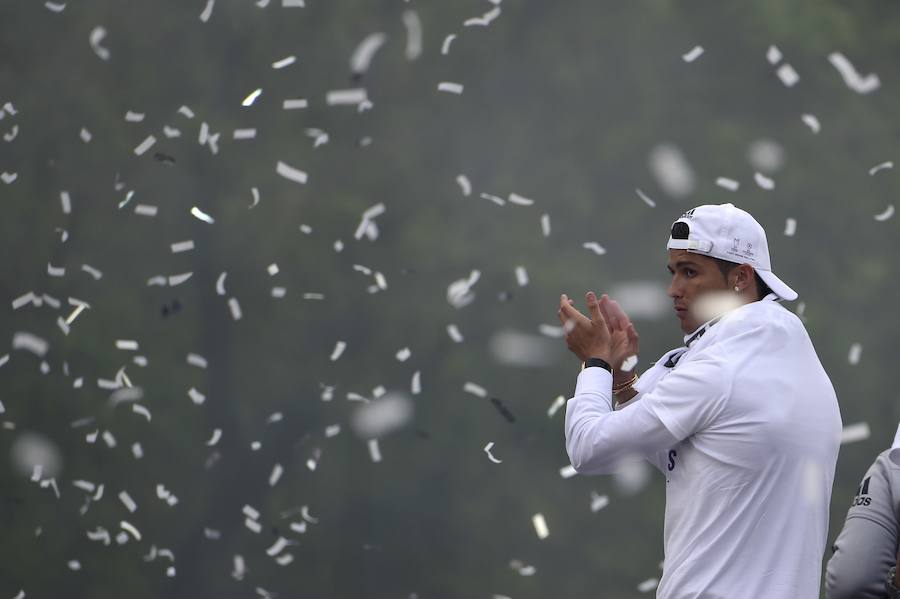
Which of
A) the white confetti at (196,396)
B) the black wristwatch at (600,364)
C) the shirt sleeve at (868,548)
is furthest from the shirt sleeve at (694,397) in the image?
the white confetti at (196,396)

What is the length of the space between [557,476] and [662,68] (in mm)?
1373

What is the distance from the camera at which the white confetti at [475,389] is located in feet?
11.8

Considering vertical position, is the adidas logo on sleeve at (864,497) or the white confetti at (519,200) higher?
the adidas logo on sleeve at (864,497)

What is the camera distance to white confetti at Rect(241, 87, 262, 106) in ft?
12.1

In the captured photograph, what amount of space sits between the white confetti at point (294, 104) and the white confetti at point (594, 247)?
103 centimetres

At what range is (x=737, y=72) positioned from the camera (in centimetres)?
362

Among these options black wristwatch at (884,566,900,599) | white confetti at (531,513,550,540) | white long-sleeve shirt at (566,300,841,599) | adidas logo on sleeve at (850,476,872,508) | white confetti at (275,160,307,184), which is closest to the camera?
white long-sleeve shirt at (566,300,841,599)

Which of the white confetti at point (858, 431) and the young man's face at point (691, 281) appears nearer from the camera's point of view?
the young man's face at point (691, 281)

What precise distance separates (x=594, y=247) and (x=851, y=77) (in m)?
1.01

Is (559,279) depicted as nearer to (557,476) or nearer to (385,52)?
(557,476)

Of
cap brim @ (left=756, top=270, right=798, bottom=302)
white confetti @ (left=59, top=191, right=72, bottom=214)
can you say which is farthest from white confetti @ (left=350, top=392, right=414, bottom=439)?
cap brim @ (left=756, top=270, right=798, bottom=302)

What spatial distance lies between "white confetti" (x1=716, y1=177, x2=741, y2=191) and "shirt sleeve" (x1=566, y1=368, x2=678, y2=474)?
174cm

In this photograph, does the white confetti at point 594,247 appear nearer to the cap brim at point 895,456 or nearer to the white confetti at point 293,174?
the white confetti at point 293,174

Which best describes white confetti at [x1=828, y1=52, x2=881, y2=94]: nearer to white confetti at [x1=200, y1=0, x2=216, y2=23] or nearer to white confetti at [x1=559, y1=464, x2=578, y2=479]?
white confetti at [x1=559, y1=464, x2=578, y2=479]
